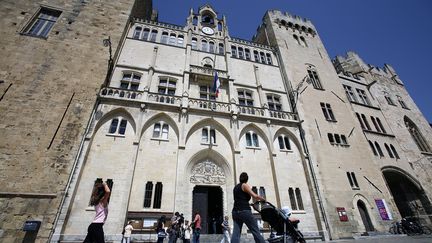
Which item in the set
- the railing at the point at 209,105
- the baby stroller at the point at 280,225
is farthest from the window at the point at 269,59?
the baby stroller at the point at 280,225

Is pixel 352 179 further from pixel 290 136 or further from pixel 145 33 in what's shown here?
pixel 145 33

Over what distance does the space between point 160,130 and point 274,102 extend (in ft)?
35.4

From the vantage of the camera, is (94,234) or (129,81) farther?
(129,81)

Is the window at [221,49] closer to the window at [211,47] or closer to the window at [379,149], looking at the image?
the window at [211,47]

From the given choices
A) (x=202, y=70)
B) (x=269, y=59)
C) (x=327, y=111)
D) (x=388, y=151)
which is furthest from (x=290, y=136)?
(x=388, y=151)

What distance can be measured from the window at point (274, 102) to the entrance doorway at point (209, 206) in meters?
9.09

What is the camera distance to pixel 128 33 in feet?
60.8

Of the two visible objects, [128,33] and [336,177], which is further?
[128,33]

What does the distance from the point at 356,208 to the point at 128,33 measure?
78.9 feet

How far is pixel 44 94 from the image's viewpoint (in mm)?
12391

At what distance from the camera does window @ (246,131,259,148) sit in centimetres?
1559

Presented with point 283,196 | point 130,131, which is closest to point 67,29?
point 130,131

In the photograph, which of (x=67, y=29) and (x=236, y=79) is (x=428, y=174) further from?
(x=67, y=29)

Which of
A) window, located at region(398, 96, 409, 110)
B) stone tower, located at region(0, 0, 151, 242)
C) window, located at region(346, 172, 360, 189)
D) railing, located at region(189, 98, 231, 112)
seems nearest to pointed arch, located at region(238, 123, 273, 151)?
railing, located at region(189, 98, 231, 112)
